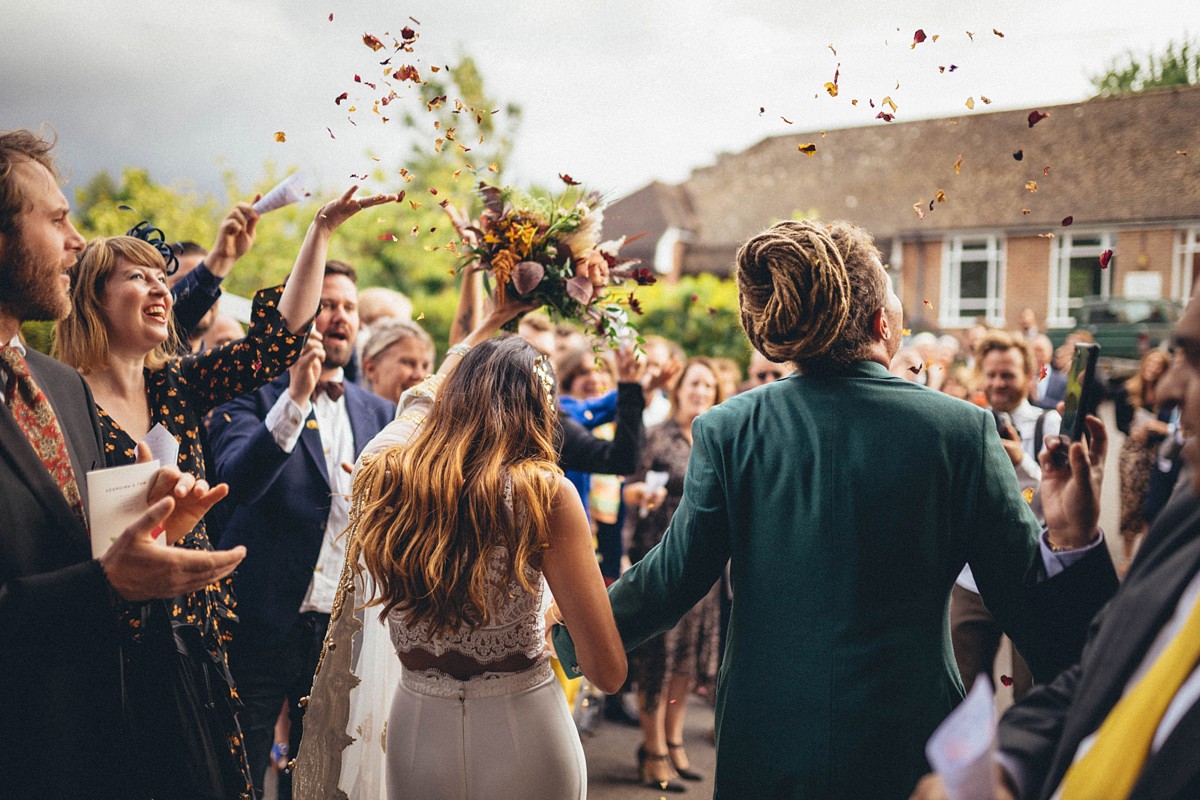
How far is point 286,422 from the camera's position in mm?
3391

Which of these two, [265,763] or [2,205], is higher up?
[2,205]

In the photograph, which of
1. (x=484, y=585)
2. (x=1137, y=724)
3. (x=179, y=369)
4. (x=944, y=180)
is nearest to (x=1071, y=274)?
(x=944, y=180)

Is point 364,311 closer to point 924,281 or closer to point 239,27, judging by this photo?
point 239,27

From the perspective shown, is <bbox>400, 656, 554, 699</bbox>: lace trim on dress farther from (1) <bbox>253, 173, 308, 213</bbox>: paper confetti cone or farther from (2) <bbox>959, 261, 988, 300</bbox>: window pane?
(2) <bbox>959, 261, 988, 300</bbox>: window pane

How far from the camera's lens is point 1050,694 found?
1.61 metres

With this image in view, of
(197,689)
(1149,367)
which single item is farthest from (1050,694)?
(1149,367)

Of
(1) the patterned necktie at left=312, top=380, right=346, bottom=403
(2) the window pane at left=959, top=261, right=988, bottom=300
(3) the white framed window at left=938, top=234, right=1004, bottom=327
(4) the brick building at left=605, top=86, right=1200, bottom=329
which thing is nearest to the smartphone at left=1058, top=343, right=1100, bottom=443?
(1) the patterned necktie at left=312, top=380, right=346, bottom=403

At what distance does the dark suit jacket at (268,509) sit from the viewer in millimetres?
3383

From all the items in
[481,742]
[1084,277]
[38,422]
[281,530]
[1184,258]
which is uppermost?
[1184,258]

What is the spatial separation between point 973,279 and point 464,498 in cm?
2667

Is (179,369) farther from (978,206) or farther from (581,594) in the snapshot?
(978,206)

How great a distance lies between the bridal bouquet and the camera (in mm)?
3334

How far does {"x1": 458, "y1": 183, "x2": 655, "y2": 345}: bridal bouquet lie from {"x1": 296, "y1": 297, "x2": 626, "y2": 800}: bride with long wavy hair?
83 centimetres

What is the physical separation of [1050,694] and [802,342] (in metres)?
0.97
